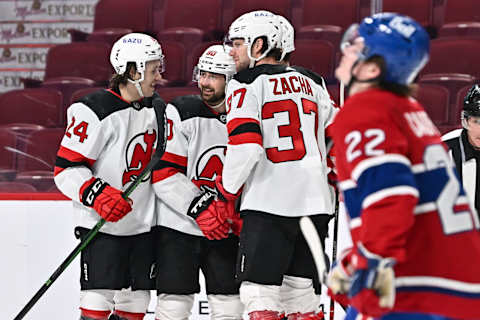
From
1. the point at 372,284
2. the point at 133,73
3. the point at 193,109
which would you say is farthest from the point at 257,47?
the point at 372,284

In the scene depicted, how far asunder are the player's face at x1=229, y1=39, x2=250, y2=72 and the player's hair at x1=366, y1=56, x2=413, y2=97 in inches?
47.7

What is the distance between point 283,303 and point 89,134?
2.87ft

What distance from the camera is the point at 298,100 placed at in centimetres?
269

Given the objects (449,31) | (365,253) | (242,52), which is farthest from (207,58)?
(449,31)

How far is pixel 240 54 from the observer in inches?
111

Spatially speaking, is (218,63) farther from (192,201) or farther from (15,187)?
(15,187)

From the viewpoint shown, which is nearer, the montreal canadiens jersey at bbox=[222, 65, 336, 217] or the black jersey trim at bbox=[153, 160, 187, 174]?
the montreal canadiens jersey at bbox=[222, 65, 336, 217]

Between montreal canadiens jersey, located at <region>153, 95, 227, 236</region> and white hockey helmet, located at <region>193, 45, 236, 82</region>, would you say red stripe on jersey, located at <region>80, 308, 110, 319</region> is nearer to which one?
montreal canadiens jersey, located at <region>153, 95, 227, 236</region>

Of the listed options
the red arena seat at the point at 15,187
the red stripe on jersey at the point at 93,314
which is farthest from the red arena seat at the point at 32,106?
the red stripe on jersey at the point at 93,314

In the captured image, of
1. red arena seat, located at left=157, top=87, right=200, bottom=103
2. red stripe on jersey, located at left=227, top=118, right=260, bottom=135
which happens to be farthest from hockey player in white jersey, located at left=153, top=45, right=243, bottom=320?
red arena seat, located at left=157, top=87, right=200, bottom=103

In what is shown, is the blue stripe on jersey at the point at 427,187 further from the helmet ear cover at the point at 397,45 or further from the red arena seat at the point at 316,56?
the red arena seat at the point at 316,56

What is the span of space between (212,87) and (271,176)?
0.52 m

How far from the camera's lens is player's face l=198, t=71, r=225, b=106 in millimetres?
3023

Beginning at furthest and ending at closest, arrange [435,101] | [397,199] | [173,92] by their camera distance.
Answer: [173,92] < [435,101] < [397,199]
